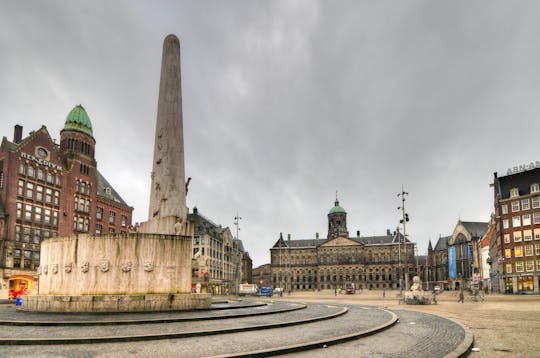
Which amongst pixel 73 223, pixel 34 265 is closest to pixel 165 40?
pixel 34 265

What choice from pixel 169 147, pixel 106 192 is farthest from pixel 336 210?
pixel 169 147

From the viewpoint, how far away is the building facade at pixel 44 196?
49.9 meters

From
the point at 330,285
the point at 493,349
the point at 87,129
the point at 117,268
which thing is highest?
the point at 87,129

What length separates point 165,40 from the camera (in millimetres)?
22156

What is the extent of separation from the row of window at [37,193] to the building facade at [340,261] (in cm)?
Answer: 9398

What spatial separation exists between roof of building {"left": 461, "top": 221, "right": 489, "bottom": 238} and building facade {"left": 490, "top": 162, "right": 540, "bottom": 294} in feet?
206

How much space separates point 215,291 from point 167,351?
7078 centimetres

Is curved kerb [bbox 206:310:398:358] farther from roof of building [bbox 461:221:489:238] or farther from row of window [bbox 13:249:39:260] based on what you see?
roof of building [bbox 461:221:489:238]

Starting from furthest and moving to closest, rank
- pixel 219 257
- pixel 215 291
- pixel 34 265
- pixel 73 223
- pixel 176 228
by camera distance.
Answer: pixel 219 257 → pixel 215 291 → pixel 73 223 → pixel 34 265 → pixel 176 228

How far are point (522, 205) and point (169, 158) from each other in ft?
192

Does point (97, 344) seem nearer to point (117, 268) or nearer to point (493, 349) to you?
point (117, 268)

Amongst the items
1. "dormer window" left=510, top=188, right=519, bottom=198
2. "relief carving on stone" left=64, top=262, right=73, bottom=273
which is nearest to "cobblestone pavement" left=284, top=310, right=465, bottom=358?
"relief carving on stone" left=64, top=262, right=73, bottom=273

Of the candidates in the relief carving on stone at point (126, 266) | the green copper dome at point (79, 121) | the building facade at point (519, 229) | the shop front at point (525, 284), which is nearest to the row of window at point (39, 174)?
the green copper dome at point (79, 121)

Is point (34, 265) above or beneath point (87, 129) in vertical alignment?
A: beneath
